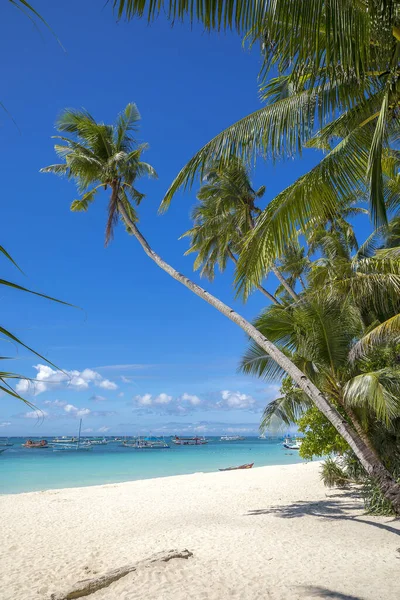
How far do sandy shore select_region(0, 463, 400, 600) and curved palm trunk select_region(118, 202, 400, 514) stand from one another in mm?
1140

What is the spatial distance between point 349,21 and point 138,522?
36.3 ft

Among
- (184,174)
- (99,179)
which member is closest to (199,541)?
(184,174)

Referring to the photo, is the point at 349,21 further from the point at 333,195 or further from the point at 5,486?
the point at 5,486

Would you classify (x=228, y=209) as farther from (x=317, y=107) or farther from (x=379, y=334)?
(x=317, y=107)

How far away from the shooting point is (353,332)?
31.6 feet

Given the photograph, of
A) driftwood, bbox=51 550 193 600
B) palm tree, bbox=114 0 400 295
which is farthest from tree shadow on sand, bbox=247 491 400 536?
palm tree, bbox=114 0 400 295

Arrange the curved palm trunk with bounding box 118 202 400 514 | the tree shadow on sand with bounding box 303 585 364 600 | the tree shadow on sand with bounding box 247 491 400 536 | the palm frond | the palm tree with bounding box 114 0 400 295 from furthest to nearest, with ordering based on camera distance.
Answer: the tree shadow on sand with bounding box 247 491 400 536 → the palm frond → the curved palm trunk with bounding box 118 202 400 514 → the tree shadow on sand with bounding box 303 585 364 600 → the palm tree with bounding box 114 0 400 295

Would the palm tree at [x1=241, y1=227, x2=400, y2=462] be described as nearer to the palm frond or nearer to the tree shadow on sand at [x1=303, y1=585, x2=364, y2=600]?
the palm frond

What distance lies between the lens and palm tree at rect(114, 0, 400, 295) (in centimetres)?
338

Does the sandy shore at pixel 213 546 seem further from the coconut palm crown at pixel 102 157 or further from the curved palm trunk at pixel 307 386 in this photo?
the coconut palm crown at pixel 102 157

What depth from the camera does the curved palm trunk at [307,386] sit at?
6.21 m

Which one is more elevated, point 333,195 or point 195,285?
point 195,285

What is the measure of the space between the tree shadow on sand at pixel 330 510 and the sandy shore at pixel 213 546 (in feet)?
0.08

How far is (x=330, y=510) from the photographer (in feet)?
34.3
